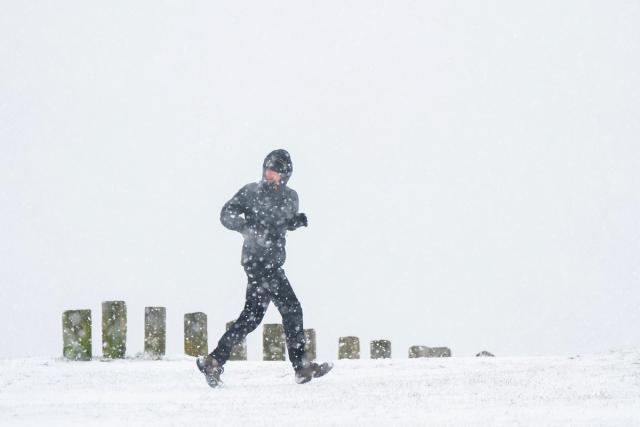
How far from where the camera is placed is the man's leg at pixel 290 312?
20.5ft

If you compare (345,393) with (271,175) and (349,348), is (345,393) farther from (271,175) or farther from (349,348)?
(349,348)

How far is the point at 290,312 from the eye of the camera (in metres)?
6.34

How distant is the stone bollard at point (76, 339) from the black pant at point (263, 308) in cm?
290

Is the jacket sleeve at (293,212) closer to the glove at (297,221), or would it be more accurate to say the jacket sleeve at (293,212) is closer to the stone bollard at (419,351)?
the glove at (297,221)

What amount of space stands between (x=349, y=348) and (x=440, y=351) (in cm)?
156

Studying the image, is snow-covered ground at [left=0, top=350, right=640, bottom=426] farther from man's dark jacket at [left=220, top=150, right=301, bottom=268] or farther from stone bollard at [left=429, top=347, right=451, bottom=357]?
stone bollard at [left=429, top=347, right=451, bottom=357]

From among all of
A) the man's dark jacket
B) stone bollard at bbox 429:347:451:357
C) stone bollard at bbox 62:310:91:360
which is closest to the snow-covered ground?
stone bollard at bbox 62:310:91:360

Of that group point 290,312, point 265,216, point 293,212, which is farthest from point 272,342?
point 265,216

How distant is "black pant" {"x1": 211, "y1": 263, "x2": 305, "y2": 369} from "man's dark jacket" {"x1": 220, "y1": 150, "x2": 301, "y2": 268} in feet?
0.32

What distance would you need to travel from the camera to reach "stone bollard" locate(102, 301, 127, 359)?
8.63m

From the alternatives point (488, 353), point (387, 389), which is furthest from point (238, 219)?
point (488, 353)

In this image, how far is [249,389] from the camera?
19.1 feet

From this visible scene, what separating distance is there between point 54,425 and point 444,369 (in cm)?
362

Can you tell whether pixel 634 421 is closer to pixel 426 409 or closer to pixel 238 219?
pixel 426 409
